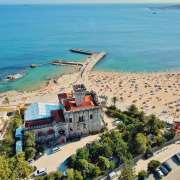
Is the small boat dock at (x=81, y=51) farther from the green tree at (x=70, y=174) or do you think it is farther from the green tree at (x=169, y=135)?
the green tree at (x=70, y=174)

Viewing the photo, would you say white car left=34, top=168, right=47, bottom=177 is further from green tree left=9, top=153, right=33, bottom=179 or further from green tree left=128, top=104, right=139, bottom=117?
green tree left=128, top=104, right=139, bottom=117

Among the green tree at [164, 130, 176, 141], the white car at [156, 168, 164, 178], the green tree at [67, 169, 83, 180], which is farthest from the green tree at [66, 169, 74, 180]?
the green tree at [164, 130, 176, 141]

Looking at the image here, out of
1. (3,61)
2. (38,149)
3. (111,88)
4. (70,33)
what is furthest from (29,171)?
(70,33)

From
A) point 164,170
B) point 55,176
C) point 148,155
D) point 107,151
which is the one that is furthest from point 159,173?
point 55,176

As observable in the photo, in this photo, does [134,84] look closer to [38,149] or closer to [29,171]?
[38,149]

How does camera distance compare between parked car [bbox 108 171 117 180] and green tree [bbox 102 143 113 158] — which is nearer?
parked car [bbox 108 171 117 180]

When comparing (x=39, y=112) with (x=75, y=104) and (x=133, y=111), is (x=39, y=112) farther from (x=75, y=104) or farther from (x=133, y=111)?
(x=133, y=111)
